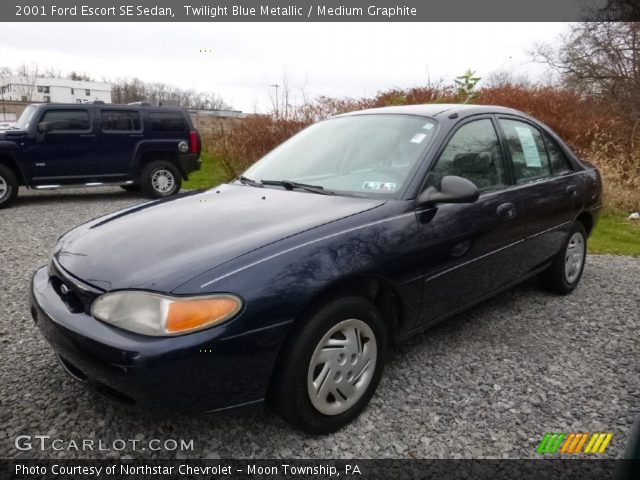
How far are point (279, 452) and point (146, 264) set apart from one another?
41.0 inches

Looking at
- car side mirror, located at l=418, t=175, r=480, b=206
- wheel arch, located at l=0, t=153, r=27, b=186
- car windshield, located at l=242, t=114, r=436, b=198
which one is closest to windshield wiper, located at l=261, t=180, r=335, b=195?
car windshield, located at l=242, t=114, r=436, b=198

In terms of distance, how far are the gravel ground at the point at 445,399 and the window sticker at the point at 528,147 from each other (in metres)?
1.19

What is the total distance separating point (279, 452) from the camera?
2.12 meters

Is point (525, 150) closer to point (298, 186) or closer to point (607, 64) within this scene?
point (298, 186)

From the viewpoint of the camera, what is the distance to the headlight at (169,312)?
5.87 feet

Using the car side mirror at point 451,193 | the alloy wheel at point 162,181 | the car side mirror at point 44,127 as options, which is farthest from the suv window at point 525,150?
the car side mirror at point 44,127

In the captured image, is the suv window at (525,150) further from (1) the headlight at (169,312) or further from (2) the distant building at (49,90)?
(2) the distant building at (49,90)

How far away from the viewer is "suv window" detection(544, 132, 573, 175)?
3779mm

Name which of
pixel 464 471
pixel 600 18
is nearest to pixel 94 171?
pixel 464 471

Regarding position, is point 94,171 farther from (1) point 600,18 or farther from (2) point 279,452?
(1) point 600,18

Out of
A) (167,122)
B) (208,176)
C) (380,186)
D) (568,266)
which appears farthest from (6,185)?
(568,266)

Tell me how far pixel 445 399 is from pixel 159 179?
328 inches

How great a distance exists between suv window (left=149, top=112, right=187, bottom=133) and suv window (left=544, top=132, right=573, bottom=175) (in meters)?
7.71

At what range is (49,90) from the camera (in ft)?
194
